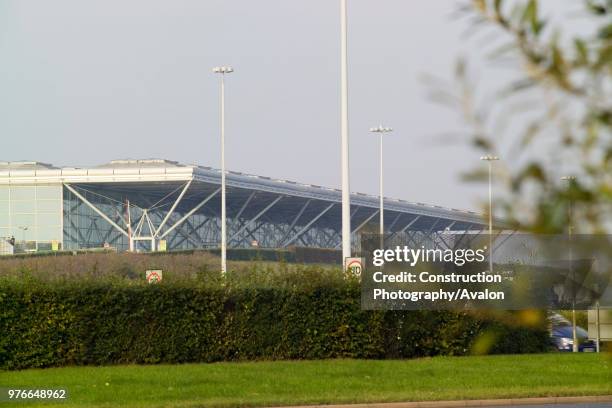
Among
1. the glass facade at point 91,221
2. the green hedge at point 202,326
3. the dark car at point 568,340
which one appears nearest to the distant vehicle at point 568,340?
the dark car at point 568,340

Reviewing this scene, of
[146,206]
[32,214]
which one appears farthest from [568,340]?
[146,206]

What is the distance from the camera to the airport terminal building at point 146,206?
85188 millimetres

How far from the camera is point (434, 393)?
835 inches

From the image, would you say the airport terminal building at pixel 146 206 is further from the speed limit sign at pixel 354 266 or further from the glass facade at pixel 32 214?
the speed limit sign at pixel 354 266

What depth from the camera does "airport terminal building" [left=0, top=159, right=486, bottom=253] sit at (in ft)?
279

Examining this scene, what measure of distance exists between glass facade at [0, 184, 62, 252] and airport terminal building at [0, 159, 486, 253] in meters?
0.08

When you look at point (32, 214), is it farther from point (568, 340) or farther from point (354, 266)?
point (354, 266)

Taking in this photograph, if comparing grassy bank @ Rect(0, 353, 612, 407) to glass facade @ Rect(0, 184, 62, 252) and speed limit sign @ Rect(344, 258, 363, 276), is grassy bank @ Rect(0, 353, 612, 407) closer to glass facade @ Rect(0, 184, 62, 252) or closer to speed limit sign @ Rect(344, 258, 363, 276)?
speed limit sign @ Rect(344, 258, 363, 276)

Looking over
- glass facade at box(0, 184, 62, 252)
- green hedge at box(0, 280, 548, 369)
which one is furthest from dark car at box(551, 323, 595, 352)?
glass facade at box(0, 184, 62, 252)

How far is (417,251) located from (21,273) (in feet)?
32.6

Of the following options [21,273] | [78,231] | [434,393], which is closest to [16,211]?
[78,231]

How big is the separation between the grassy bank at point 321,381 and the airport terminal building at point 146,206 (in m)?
48.2

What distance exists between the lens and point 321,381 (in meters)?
23.7

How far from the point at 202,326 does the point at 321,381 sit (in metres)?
5.72
